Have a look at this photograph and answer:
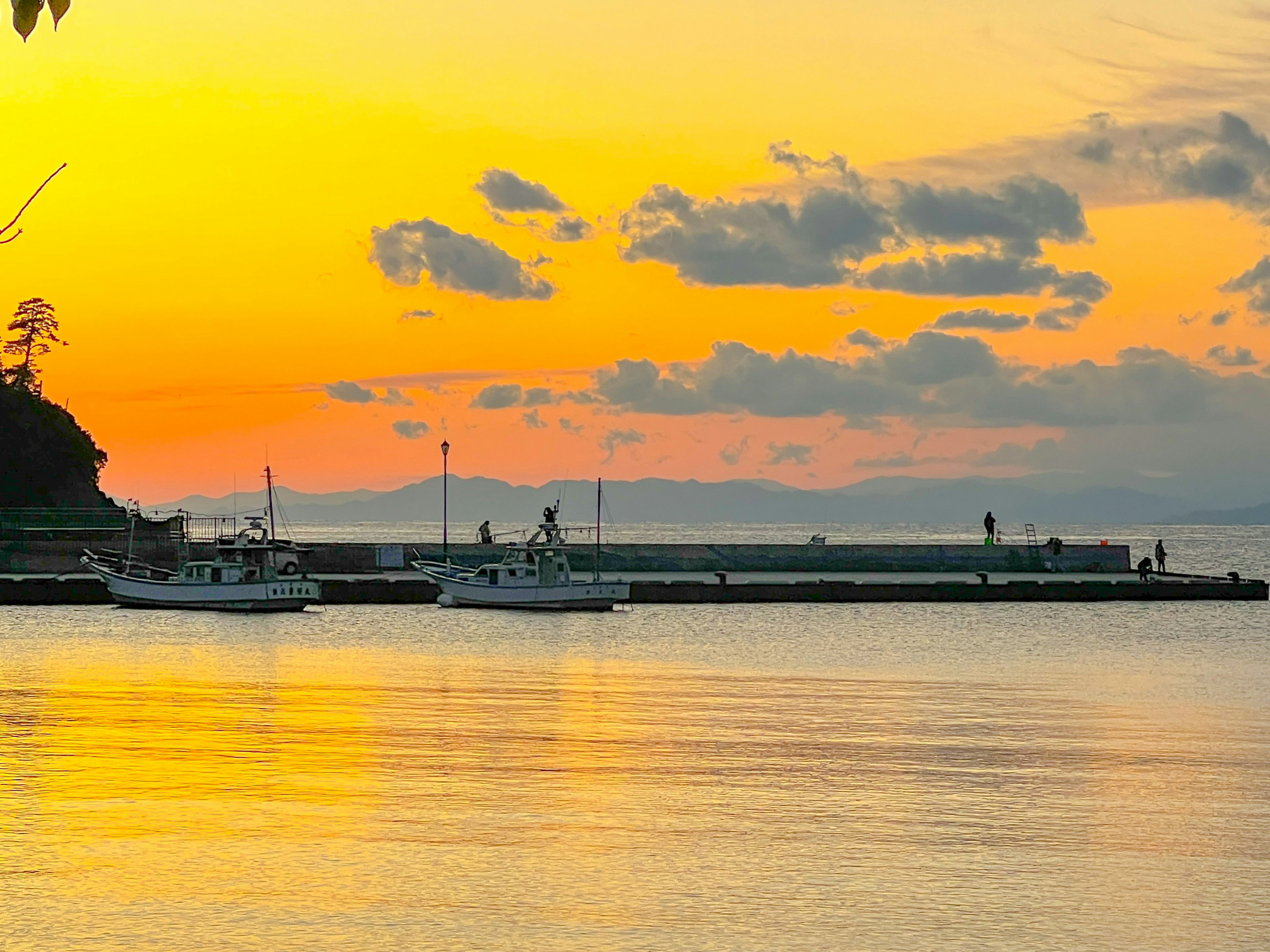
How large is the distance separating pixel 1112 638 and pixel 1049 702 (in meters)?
27.6

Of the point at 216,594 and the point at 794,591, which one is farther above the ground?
the point at 216,594

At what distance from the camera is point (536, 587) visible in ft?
247

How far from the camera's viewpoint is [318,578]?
283 ft

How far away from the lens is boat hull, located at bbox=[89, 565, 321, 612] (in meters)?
74.5

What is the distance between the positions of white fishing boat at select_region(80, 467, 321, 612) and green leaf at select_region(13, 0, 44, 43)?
68315 mm

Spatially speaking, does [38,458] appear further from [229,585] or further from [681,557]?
[229,585]

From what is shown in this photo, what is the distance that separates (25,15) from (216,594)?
70125 millimetres

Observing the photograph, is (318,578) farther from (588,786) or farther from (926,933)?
(926,933)

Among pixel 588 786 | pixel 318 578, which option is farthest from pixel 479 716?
pixel 318 578

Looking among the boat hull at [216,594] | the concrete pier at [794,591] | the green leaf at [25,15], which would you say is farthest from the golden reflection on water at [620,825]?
the concrete pier at [794,591]

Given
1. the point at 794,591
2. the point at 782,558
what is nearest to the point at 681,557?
the point at 782,558

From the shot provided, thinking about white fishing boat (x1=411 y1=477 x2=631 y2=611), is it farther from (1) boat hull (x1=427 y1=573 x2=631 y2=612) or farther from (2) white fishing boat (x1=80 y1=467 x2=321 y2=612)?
(2) white fishing boat (x1=80 y1=467 x2=321 y2=612)

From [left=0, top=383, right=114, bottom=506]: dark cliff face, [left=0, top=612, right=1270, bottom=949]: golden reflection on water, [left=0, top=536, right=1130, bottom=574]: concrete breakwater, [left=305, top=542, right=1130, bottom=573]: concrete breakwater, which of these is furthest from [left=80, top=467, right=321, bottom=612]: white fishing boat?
[left=0, top=383, right=114, bottom=506]: dark cliff face

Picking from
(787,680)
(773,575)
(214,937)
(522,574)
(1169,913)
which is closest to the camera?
(214,937)
